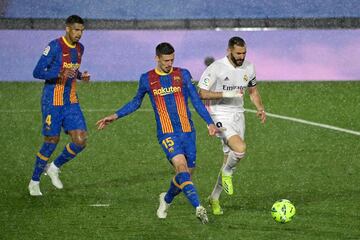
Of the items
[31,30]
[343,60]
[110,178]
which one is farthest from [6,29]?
[110,178]

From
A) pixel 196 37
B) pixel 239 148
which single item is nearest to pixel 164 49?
pixel 239 148

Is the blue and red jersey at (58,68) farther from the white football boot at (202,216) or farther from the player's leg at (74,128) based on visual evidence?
the white football boot at (202,216)

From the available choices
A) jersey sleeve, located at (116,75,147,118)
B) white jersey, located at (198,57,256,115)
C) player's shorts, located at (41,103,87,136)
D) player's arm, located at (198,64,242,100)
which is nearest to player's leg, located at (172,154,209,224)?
jersey sleeve, located at (116,75,147,118)

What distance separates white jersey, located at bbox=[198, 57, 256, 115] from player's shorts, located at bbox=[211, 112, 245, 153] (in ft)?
0.21

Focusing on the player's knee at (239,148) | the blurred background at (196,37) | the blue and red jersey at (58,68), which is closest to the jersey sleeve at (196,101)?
the player's knee at (239,148)

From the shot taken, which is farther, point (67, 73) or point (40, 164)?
point (40, 164)

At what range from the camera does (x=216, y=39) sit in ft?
81.0

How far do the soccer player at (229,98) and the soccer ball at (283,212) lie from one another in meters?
1.06

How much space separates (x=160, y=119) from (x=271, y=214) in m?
1.60

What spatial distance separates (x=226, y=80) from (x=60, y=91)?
217cm

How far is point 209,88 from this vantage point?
1307 cm

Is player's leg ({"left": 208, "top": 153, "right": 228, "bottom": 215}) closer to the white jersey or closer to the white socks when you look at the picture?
the white socks

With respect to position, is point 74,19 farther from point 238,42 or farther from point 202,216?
point 202,216

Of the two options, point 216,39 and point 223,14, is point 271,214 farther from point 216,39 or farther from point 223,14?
point 223,14
